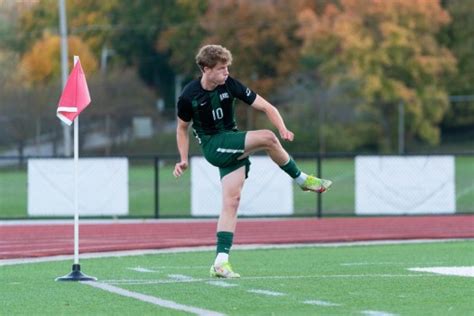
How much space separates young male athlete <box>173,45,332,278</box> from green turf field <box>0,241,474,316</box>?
0.58m

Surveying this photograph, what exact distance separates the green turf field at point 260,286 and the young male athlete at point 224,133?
1.90ft

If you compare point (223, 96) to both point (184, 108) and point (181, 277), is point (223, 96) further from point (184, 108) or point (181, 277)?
point (181, 277)

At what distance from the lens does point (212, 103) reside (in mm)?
12141

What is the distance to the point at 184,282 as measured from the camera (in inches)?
469

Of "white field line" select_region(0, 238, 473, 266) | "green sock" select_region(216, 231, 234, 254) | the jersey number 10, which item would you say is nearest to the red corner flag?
the jersey number 10

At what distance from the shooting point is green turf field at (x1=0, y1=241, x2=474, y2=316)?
9828 millimetres

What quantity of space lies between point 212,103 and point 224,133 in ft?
0.96

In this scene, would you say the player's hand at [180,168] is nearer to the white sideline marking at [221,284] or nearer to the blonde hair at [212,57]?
the blonde hair at [212,57]

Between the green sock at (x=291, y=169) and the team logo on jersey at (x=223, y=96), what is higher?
the team logo on jersey at (x=223, y=96)

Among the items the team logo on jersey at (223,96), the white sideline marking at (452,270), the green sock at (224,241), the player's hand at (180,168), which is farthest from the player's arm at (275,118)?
the white sideline marking at (452,270)

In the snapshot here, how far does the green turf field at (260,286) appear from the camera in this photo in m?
9.83

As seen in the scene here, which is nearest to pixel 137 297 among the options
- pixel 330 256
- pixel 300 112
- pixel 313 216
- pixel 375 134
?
pixel 330 256

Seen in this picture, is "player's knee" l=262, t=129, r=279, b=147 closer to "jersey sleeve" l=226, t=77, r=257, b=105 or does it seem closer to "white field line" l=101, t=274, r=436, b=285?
"jersey sleeve" l=226, t=77, r=257, b=105

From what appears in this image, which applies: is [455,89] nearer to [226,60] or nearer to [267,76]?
[267,76]
